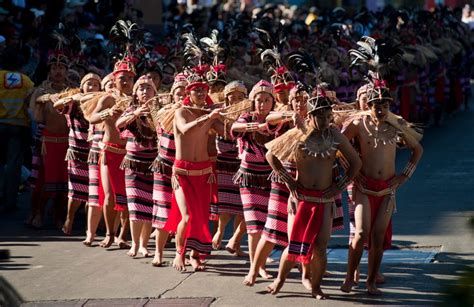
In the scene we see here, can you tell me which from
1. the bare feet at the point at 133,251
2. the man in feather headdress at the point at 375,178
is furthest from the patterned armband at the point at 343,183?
the bare feet at the point at 133,251

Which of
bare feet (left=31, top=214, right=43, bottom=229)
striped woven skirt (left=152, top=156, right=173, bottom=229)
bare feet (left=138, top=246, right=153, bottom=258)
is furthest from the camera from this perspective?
bare feet (left=31, top=214, right=43, bottom=229)

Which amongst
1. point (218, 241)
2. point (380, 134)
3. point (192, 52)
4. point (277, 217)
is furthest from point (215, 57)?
point (380, 134)

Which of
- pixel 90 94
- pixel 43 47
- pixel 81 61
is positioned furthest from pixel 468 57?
pixel 90 94

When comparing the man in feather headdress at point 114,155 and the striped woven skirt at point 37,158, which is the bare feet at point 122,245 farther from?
the striped woven skirt at point 37,158

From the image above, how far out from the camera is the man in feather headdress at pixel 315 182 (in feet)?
28.7

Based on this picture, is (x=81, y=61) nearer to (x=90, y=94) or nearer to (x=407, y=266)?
(x=90, y=94)

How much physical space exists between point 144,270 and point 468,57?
19.5 meters

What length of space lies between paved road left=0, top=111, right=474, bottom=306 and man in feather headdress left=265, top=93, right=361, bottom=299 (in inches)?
16.3

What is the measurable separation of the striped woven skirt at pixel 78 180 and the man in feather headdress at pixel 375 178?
3992 mm

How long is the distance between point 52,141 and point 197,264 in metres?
3.37

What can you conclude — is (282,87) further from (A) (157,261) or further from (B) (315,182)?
(A) (157,261)

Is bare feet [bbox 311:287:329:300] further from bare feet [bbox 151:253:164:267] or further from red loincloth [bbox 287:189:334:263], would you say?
bare feet [bbox 151:253:164:267]

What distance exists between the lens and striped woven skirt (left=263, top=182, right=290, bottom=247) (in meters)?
9.27

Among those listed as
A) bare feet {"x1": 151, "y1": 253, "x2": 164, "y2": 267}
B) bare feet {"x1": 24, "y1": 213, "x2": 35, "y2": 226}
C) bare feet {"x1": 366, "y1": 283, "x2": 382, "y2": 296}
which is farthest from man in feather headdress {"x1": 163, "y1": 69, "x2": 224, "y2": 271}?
bare feet {"x1": 24, "y1": 213, "x2": 35, "y2": 226}
